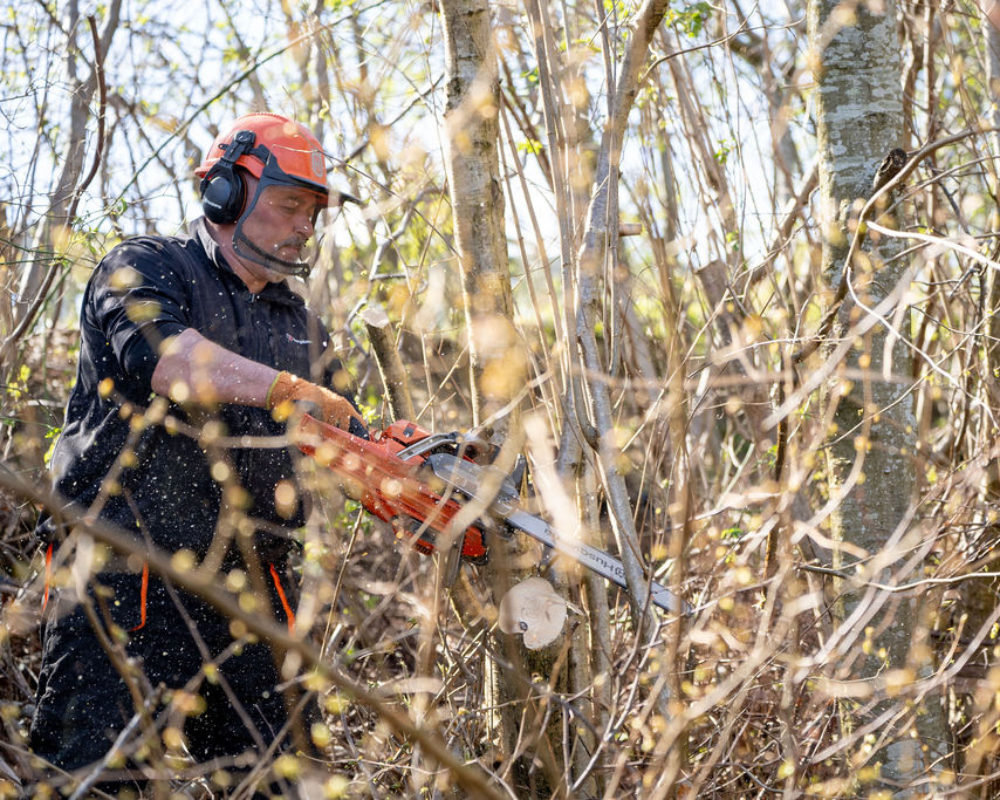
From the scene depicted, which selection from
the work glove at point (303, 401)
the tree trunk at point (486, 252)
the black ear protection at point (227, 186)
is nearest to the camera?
the work glove at point (303, 401)

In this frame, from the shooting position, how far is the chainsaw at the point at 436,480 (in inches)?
108

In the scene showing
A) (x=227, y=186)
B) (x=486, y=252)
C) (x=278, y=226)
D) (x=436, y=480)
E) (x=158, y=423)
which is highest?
(x=227, y=186)

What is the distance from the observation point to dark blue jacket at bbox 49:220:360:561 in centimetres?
278

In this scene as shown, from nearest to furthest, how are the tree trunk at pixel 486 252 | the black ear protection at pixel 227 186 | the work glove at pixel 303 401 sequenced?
the work glove at pixel 303 401 → the tree trunk at pixel 486 252 → the black ear protection at pixel 227 186

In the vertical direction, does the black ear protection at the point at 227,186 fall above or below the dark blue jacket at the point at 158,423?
above

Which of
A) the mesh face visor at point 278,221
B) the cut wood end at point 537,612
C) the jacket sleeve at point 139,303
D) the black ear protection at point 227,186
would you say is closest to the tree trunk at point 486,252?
the cut wood end at point 537,612

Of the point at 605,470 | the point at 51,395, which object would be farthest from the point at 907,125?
the point at 51,395

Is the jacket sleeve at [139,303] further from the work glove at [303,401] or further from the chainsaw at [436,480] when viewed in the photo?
the chainsaw at [436,480]

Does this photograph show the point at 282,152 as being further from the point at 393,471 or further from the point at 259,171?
the point at 393,471

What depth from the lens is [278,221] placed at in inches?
128

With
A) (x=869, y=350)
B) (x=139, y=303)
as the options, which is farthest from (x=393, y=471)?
(x=869, y=350)

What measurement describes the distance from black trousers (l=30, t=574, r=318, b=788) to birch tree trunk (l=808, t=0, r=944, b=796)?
70.4 inches

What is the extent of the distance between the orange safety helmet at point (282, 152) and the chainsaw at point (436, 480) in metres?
0.88

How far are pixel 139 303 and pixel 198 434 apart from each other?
0.42 meters
